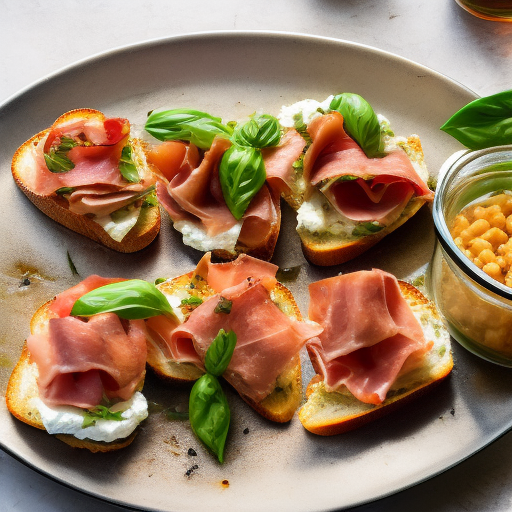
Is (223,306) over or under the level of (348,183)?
Answer: under

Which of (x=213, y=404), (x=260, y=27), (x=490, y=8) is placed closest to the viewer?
(x=213, y=404)

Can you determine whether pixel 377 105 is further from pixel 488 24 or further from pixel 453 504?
pixel 453 504

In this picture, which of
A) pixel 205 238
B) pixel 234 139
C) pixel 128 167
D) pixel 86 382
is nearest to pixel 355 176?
pixel 234 139

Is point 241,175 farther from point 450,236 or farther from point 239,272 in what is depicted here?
point 450,236

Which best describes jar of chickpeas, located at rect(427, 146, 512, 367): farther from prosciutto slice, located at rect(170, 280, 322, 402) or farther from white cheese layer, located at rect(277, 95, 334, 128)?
white cheese layer, located at rect(277, 95, 334, 128)

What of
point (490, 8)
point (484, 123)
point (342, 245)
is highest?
point (484, 123)

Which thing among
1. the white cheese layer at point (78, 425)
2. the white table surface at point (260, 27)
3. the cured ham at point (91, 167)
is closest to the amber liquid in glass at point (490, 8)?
the white table surface at point (260, 27)

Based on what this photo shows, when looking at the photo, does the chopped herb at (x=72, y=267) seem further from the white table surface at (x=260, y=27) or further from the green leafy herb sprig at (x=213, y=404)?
the white table surface at (x=260, y=27)
